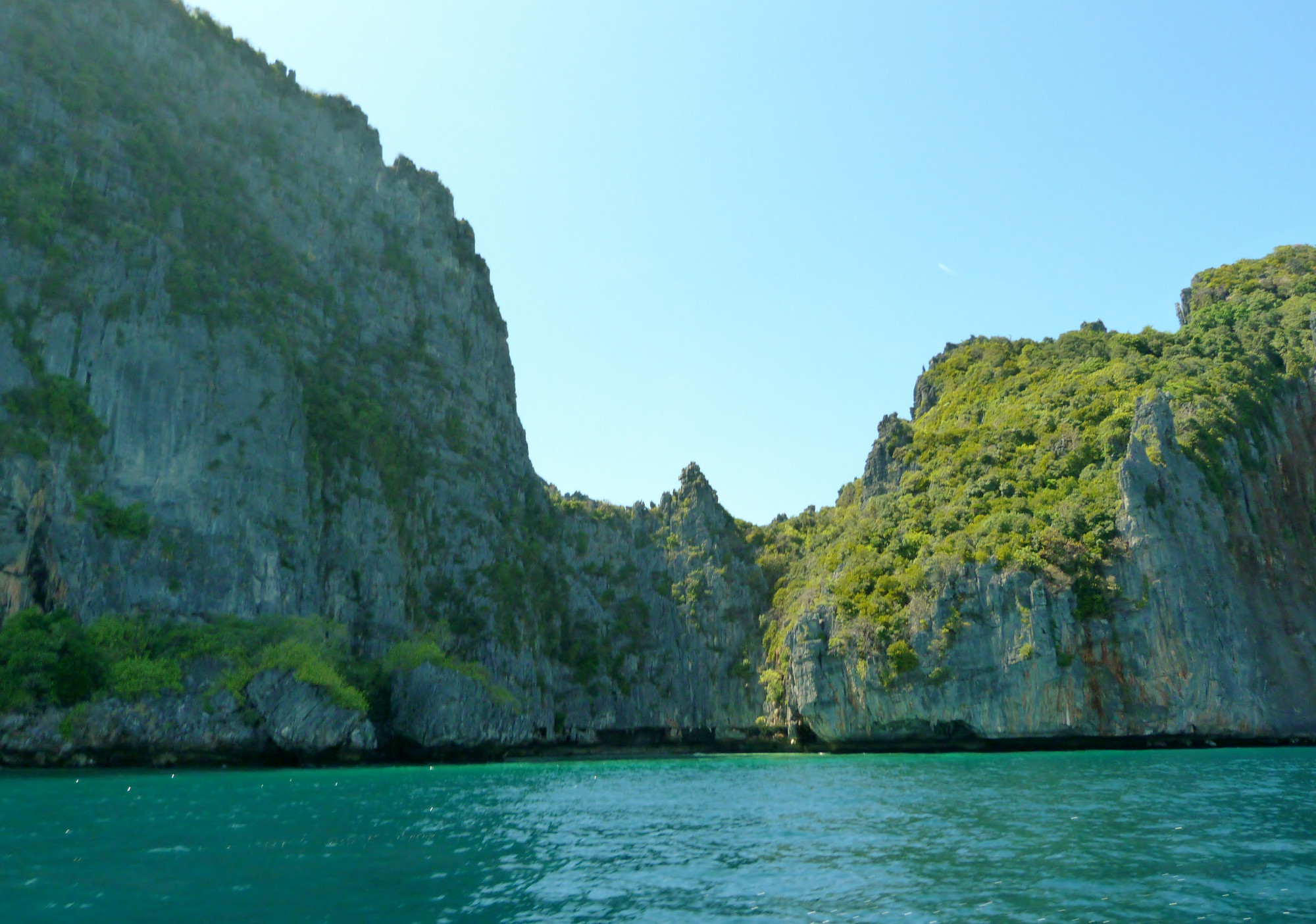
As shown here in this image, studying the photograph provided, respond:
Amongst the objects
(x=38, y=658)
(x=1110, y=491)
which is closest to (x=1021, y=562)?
(x=1110, y=491)

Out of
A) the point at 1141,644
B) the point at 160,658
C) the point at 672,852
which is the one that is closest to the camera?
the point at 672,852

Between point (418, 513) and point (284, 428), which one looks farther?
point (418, 513)

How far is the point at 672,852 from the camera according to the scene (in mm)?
20641

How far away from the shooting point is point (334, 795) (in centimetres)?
3275

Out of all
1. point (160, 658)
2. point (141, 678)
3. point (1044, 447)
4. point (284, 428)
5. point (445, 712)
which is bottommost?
point (445, 712)

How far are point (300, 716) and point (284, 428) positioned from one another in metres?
24.6

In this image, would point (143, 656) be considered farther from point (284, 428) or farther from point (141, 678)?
point (284, 428)

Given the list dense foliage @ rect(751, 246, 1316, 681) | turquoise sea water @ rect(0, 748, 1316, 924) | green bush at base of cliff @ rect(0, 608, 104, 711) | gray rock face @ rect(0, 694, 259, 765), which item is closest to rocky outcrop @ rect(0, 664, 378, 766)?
gray rock face @ rect(0, 694, 259, 765)

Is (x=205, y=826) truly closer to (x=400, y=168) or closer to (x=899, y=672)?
(x=899, y=672)

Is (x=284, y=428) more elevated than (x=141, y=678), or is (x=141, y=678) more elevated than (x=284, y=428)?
(x=284, y=428)

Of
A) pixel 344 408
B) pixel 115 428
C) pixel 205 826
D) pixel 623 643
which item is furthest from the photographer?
pixel 623 643

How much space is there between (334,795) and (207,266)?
163 feet

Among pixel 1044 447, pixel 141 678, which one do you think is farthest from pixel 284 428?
pixel 1044 447

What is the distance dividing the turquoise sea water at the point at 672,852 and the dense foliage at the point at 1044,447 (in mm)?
28848
